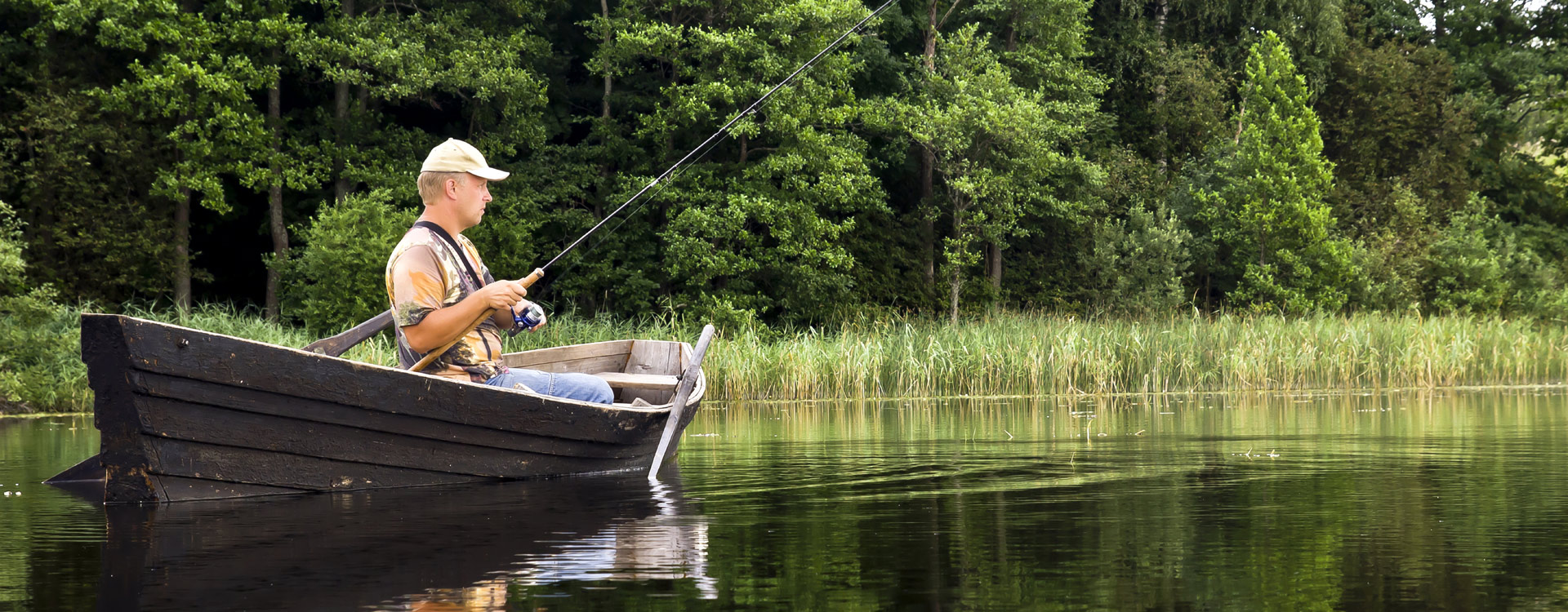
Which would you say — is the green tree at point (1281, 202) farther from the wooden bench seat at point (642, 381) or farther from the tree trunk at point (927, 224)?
the wooden bench seat at point (642, 381)

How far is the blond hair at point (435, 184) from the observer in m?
7.46

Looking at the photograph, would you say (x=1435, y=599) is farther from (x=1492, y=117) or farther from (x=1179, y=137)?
(x=1492, y=117)

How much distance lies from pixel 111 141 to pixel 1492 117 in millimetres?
33321

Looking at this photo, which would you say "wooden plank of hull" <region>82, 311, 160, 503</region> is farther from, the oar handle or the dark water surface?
the oar handle

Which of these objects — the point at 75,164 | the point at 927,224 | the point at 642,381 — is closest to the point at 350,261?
the point at 75,164

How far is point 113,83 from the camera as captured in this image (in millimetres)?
28203

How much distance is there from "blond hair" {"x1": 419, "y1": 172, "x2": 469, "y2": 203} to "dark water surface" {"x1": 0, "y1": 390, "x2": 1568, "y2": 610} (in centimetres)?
140

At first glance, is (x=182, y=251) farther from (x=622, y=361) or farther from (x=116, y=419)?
(x=116, y=419)

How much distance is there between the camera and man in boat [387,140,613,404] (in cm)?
716

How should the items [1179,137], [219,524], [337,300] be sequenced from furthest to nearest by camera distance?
[1179,137] < [337,300] < [219,524]

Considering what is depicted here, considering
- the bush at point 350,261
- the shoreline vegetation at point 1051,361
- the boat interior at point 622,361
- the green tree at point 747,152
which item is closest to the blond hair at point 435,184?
the boat interior at point 622,361

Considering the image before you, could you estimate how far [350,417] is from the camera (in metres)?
7.37

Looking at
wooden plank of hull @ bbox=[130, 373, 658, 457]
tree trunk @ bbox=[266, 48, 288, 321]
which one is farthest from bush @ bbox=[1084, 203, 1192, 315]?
wooden plank of hull @ bbox=[130, 373, 658, 457]

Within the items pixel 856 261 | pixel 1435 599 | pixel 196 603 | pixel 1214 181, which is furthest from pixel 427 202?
pixel 1214 181
